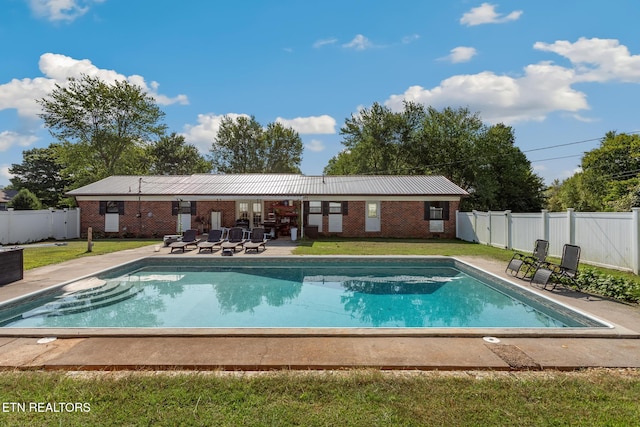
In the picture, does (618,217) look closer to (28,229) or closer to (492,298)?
(492,298)

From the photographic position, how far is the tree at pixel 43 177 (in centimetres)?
4231

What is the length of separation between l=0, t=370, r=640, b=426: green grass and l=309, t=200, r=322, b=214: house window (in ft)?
57.7

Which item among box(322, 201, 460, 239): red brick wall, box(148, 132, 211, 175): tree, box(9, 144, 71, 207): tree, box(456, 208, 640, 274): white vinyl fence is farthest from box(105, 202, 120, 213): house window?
box(148, 132, 211, 175): tree

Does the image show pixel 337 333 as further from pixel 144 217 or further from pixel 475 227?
pixel 144 217

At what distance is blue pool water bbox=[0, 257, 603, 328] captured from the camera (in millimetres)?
7074

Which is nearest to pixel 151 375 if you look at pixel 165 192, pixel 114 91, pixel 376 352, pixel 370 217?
pixel 376 352

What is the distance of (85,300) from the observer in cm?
828

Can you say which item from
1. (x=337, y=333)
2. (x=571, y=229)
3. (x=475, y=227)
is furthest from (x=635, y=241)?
(x=475, y=227)

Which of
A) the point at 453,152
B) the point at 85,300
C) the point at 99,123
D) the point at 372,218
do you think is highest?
the point at 99,123

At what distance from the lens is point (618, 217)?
9844 millimetres

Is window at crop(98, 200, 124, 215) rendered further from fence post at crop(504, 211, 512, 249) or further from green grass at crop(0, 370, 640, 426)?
fence post at crop(504, 211, 512, 249)

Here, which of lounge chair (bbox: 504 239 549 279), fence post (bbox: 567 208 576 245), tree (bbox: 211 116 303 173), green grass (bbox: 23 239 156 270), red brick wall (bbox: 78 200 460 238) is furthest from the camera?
tree (bbox: 211 116 303 173)

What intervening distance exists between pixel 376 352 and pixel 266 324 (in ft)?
10.3

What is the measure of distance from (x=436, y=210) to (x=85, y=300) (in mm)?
18373
